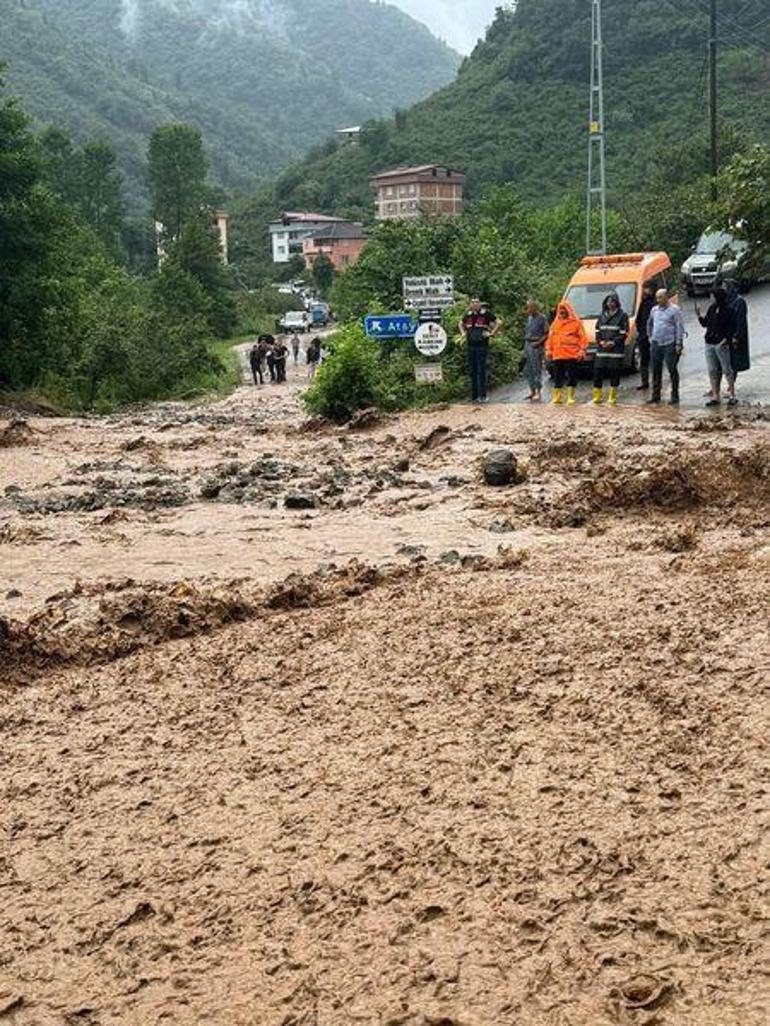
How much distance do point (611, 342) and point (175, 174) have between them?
8375cm

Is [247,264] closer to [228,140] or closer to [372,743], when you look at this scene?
[228,140]

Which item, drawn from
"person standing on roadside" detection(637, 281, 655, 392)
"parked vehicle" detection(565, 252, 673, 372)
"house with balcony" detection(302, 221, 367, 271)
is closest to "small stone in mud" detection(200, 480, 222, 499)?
"person standing on roadside" detection(637, 281, 655, 392)

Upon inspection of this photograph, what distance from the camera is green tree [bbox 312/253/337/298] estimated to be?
99.0 m

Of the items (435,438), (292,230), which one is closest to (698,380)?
(435,438)

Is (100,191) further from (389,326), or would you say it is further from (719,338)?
(719,338)

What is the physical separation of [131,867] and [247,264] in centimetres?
11864

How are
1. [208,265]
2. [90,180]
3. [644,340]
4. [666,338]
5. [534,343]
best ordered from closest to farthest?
[666,338] < [534,343] < [644,340] < [208,265] < [90,180]

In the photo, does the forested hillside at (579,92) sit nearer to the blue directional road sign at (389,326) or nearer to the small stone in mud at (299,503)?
the blue directional road sign at (389,326)

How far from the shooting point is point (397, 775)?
4.84 m

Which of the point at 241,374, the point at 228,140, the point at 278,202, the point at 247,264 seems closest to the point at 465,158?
the point at 247,264

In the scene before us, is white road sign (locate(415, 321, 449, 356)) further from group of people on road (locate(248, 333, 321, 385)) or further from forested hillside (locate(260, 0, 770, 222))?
forested hillside (locate(260, 0, 770, 222))

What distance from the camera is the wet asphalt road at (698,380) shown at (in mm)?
17281

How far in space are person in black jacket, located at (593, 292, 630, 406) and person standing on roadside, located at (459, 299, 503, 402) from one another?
1.90m

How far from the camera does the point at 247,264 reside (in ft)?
392
